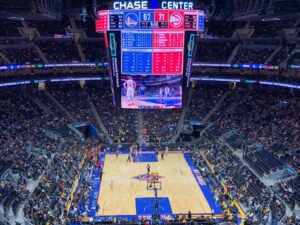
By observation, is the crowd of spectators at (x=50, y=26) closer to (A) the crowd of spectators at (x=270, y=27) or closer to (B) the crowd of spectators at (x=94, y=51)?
(B) the crowd of spectators at (x=94, y=51)

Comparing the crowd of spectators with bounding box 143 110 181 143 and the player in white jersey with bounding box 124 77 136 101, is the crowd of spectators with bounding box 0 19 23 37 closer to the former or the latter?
the crowd of spectators with bounding box 143 110 181 143

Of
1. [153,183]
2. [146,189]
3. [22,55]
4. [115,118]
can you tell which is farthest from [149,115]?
[146,189]

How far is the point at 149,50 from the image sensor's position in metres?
33.2

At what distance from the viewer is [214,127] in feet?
142

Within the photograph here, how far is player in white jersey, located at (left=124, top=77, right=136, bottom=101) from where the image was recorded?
34312 mm

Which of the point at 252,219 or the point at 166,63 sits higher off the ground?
the point at 166,63

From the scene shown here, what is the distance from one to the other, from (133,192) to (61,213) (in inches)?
253

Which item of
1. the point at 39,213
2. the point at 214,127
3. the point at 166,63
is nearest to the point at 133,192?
the point at 39,213

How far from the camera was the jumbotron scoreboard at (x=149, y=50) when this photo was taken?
1255 inches

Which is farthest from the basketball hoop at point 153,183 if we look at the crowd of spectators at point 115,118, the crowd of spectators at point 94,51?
the crowd of spectators at point 94,51

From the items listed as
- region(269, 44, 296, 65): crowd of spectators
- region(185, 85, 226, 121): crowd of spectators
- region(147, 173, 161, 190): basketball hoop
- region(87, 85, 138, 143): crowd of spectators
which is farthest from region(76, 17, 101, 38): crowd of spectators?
region(147, 173, 161, 190): basketball hoop

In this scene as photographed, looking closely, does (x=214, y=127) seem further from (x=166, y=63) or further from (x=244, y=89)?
(x=166, y=63)

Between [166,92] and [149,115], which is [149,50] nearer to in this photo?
[166,92]

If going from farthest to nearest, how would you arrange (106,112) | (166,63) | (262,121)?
(106,112) → (262,121) → (166,63)
